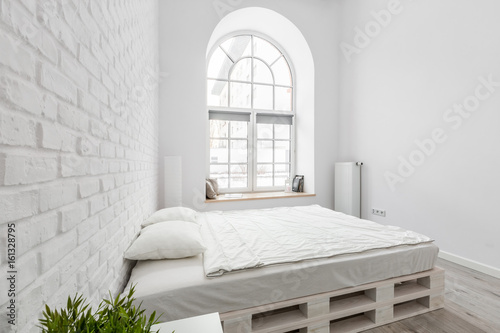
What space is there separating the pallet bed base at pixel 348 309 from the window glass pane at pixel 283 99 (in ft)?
11.2

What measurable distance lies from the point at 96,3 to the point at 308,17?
3.93 meters

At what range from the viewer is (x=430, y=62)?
280 centimetres

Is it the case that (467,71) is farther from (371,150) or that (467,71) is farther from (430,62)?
(371,150)

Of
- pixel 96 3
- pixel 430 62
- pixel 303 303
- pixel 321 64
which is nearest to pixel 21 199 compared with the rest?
pixel 96 3

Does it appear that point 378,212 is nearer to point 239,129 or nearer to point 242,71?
point 239,129

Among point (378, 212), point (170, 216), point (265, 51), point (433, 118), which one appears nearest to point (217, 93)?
point (265, 51)

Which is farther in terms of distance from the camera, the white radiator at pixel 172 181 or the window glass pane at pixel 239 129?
the window glass pane at pixel 239 129

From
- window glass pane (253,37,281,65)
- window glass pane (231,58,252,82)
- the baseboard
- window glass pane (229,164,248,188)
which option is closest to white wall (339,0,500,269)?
the baseboard

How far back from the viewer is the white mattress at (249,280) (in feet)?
3.75

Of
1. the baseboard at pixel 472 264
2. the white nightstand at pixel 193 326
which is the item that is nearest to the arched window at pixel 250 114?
the baseboard at pixel 472 264

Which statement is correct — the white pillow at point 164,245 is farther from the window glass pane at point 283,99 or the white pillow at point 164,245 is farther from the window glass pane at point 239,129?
the window glass pane at point 283,99

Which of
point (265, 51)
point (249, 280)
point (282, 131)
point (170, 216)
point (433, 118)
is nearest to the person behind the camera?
point (249, 280)

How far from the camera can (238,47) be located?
4184mm

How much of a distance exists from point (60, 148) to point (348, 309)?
5.48 ft
